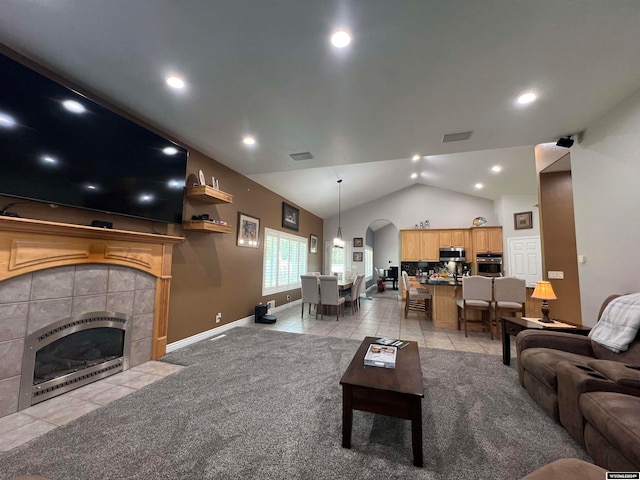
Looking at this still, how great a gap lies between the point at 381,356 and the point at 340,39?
244cm

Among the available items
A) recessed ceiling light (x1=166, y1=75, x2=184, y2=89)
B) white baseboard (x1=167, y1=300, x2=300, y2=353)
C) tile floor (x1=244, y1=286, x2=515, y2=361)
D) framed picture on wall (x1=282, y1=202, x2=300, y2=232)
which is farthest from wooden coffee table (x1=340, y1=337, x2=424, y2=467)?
framed picture on wall (x1=282, y1=202, x2=300, y2=232)

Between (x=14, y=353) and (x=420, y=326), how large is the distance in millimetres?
5305

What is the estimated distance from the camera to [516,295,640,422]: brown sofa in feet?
6.24

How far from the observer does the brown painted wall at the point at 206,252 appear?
2393 millimetres

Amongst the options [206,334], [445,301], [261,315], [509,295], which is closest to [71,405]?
[206,334]

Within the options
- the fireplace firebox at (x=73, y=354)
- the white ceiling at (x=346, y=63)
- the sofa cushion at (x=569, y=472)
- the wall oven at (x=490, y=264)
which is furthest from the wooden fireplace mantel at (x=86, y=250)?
the wall oven at (x=490, y=264)

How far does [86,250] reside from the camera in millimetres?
2385

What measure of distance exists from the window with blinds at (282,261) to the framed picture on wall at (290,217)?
25 centimetres

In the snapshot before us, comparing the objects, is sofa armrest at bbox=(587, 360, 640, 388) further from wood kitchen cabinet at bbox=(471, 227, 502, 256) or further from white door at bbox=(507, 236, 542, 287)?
wood kitchen cabinet at bbox=(471, 227, 502, 256)

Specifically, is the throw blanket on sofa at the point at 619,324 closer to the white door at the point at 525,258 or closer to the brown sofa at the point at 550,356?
the brown sofa at the point at 550,356

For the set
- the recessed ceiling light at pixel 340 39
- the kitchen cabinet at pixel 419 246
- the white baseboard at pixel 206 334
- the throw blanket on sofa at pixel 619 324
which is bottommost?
the white baseboard at pixel 206 334

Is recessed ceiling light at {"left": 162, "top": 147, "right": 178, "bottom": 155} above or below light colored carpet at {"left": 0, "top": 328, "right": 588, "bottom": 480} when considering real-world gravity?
above

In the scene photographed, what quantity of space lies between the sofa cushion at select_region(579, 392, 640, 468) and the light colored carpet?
0.37m

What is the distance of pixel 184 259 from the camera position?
3520 millimetres
